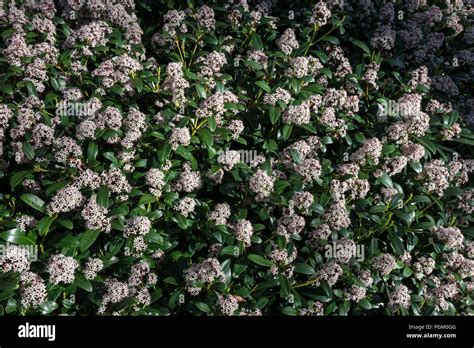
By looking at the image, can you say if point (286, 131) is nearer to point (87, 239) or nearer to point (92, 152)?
point (92, 152)

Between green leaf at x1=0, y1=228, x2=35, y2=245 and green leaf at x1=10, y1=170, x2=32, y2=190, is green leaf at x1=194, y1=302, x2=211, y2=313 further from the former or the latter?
green leaf at x1=10, y1=170, x2=32, y2=190

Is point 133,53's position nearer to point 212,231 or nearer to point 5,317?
point 212,231

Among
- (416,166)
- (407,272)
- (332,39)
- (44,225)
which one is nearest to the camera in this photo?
(44,225)

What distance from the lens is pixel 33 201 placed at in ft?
12.3

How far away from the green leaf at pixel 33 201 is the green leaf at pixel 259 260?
58.6 inches

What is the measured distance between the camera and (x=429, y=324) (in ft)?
13.3

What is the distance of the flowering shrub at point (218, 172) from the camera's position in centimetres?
374

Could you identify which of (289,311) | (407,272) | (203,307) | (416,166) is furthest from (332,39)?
(203,307)

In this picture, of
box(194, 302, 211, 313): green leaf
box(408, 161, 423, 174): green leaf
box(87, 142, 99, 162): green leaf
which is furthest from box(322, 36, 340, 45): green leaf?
box(194, 302, 211, 313): green leaf

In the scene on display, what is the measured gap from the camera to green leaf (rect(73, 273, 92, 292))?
353 cm

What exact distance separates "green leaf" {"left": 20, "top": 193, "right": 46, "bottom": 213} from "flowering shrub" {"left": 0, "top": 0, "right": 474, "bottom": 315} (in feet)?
0.04

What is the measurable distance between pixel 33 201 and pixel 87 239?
1.62ft

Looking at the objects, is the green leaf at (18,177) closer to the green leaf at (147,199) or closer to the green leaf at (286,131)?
the green leaf at (147,199)

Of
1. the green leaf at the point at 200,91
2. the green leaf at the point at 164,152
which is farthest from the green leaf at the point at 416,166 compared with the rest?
the green leaf at the point at 164,152
